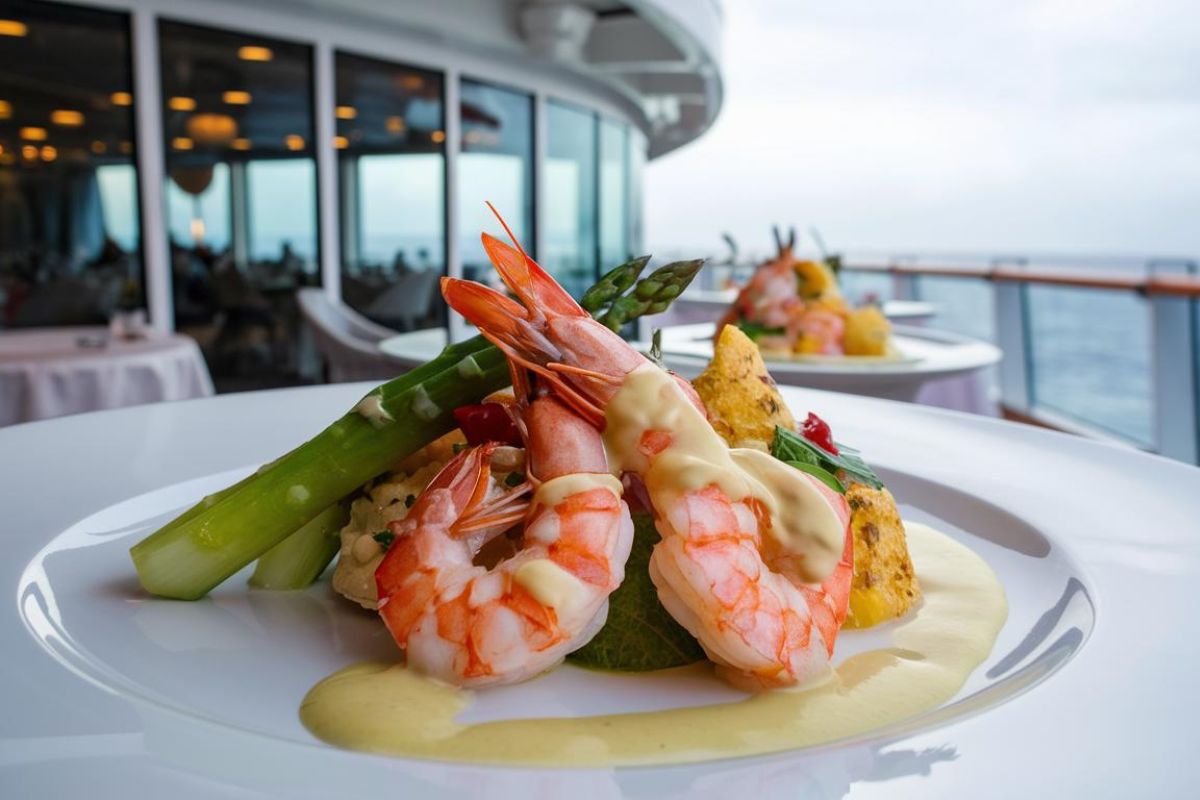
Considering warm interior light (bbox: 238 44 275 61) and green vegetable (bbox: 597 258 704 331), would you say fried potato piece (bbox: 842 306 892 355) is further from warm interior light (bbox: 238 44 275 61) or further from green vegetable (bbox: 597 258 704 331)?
warm interior light (bbox: 238 44 275 61)

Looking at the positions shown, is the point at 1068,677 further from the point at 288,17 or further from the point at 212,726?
the point at 288,17

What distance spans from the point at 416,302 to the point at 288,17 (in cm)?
265

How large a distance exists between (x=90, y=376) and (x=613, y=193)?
411 inches

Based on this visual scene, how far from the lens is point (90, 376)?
3.95m

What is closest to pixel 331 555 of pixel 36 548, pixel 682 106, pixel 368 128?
pixel 36 548

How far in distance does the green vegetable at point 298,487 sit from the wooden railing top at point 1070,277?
148 inches

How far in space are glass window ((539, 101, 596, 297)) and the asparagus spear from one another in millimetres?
9841

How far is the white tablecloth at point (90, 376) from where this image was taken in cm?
383

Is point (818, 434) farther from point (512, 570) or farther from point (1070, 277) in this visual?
point (1070, 277)

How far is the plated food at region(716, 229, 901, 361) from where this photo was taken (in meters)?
3.25

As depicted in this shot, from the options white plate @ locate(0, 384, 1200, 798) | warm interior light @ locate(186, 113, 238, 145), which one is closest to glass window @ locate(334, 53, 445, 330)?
warm interior light @ locate(186, 113, 238, 145)

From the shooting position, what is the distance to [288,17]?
290 inches

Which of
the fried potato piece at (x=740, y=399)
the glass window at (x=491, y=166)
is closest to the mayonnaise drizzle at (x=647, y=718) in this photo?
the fried potato piece at (x=740, y=399)

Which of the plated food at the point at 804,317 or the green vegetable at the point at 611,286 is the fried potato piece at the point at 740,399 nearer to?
the green vegetable at the point at 611,286
